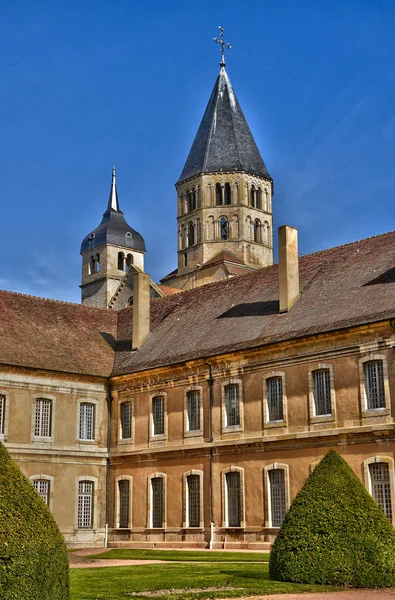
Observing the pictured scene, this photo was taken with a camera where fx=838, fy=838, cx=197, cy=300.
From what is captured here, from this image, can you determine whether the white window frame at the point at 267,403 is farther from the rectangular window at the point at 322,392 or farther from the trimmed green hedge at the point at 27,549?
the trimmed green hedge at the point at 27,549

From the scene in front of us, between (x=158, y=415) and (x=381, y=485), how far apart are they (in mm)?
10219

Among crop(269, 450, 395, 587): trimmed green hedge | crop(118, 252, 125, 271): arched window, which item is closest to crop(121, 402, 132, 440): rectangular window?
crop(269, 450, 395, 587): trimmed green hedge

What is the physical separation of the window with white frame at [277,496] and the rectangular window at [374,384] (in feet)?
13.3

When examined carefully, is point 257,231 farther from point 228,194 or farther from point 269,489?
point 269,489

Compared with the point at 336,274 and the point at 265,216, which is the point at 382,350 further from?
the point at 265,216

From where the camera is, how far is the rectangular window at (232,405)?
1134 inches

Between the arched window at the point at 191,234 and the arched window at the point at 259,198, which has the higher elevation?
the arched window at the point at 259,198

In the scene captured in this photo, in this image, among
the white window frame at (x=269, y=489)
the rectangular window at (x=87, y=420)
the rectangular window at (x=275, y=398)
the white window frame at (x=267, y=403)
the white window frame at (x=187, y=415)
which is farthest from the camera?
the rectangular window at (x=87, y=420)

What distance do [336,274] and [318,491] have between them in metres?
15.4

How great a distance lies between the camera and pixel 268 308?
3020 cm

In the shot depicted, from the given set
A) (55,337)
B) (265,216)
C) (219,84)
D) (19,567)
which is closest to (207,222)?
(265,216)

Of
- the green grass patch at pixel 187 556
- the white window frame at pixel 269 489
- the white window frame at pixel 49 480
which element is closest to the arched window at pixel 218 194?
the white window frame at pixel 49 480

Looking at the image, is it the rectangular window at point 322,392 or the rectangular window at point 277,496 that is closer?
the rectangular window at point 322,392

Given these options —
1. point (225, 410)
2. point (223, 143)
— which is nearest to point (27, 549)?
point (225, 410)
